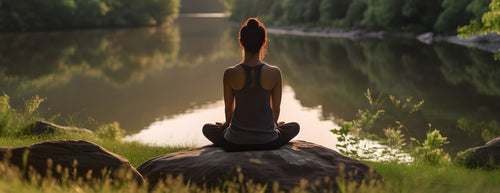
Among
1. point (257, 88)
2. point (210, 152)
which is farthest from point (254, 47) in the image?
point (210, 152)

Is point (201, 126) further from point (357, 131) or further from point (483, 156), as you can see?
point (483, 156)

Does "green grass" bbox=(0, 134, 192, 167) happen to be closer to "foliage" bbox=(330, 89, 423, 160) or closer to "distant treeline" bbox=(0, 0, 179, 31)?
"foliage" bbox=(330, 89, 423, 160)

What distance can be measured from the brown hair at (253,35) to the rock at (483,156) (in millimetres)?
4848

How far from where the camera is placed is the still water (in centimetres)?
1289

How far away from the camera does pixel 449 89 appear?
61.6 ft

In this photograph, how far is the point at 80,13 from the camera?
68938mm

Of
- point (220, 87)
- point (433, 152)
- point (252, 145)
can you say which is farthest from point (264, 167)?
point (220, 87)

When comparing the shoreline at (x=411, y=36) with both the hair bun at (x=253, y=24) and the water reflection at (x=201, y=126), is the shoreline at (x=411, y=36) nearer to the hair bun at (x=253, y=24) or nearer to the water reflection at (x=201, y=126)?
the water reflection at (x=201, y=126)

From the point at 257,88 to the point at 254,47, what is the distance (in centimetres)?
53

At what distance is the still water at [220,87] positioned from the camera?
12.9 meters

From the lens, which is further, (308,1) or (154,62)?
(308,1)

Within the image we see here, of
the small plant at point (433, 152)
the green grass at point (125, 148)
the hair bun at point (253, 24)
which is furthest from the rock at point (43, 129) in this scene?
the small plant at point (433, 152)

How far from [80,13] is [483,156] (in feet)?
232

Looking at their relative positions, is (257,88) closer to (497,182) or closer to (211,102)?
(497,182)
